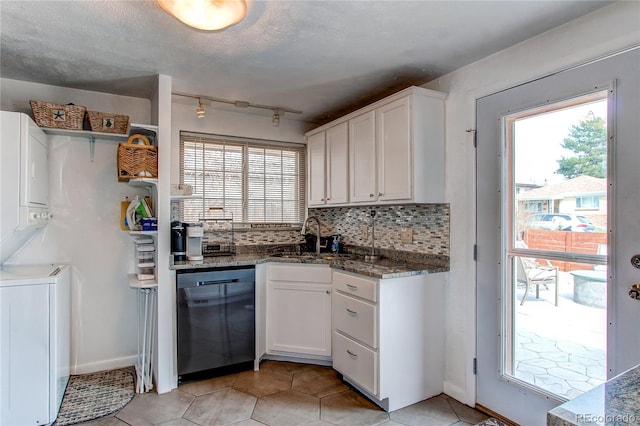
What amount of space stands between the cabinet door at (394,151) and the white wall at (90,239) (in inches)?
81.1

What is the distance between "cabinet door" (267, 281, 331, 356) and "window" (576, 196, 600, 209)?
178 cm

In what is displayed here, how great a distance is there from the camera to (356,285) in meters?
2.50

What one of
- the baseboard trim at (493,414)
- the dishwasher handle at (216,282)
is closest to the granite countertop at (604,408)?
the baseboard trim at (493,414)

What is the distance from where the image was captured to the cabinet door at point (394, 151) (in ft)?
8.07

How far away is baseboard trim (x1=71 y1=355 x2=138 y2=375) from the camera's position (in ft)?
9.29

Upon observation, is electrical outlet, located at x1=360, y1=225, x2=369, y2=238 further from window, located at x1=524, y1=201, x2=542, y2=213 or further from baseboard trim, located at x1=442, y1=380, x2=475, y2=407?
window, located at x1=524, y1=201, x2=542, y2=213

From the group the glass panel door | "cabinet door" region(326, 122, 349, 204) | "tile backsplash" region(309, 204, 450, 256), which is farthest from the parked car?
"cabinet door" region(326, 122, 349, 204)

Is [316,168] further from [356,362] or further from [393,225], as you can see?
[356,362]

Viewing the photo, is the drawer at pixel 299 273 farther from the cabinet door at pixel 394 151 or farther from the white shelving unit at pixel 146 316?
the white shelving unit at pixel 146 316

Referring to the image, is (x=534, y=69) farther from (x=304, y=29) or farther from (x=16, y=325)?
(x=16, y=325)

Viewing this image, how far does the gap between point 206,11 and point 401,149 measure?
1508mm

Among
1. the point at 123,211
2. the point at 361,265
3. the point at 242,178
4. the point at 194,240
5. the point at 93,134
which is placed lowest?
the point at 361,265

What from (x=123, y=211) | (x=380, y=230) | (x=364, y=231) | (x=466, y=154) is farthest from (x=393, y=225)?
(x=123, y=211)

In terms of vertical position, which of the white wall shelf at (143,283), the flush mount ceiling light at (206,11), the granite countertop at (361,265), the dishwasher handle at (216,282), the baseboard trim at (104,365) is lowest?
the baseboard trim at (104,365)
